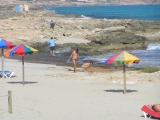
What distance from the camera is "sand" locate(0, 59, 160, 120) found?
1888 cm

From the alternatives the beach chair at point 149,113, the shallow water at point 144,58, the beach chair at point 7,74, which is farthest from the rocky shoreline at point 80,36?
the beach chair at point 149,113

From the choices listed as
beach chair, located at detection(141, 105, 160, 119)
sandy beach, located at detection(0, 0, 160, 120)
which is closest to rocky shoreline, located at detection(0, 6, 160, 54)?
sandy beach, located at detection(0, 0, 160, 120)

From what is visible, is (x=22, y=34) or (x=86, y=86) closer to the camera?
(x=86, y=86)

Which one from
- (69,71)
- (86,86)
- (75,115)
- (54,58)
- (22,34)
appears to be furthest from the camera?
(22,34)

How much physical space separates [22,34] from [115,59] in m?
33.3

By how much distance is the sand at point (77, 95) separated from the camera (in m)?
18.9

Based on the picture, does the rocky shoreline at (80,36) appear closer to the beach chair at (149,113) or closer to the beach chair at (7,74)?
the beach chair at (7,74)

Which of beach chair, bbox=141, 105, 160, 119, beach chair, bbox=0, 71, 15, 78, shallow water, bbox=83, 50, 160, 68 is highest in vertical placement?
beach chair, bbox=141, 105, 160, 119

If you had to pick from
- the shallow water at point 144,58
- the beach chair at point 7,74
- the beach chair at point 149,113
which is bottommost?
the shallow water at point 144,58

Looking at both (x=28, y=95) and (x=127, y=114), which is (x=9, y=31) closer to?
(x=28, y=95)

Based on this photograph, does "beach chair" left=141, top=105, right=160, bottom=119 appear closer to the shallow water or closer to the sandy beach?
the sandy beach

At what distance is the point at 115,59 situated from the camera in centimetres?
2270

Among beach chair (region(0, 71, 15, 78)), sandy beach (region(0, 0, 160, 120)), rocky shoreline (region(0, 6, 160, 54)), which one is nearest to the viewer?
sandy beach (region(0, 0, 160, 120))

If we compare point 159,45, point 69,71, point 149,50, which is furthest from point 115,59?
point 159,45
